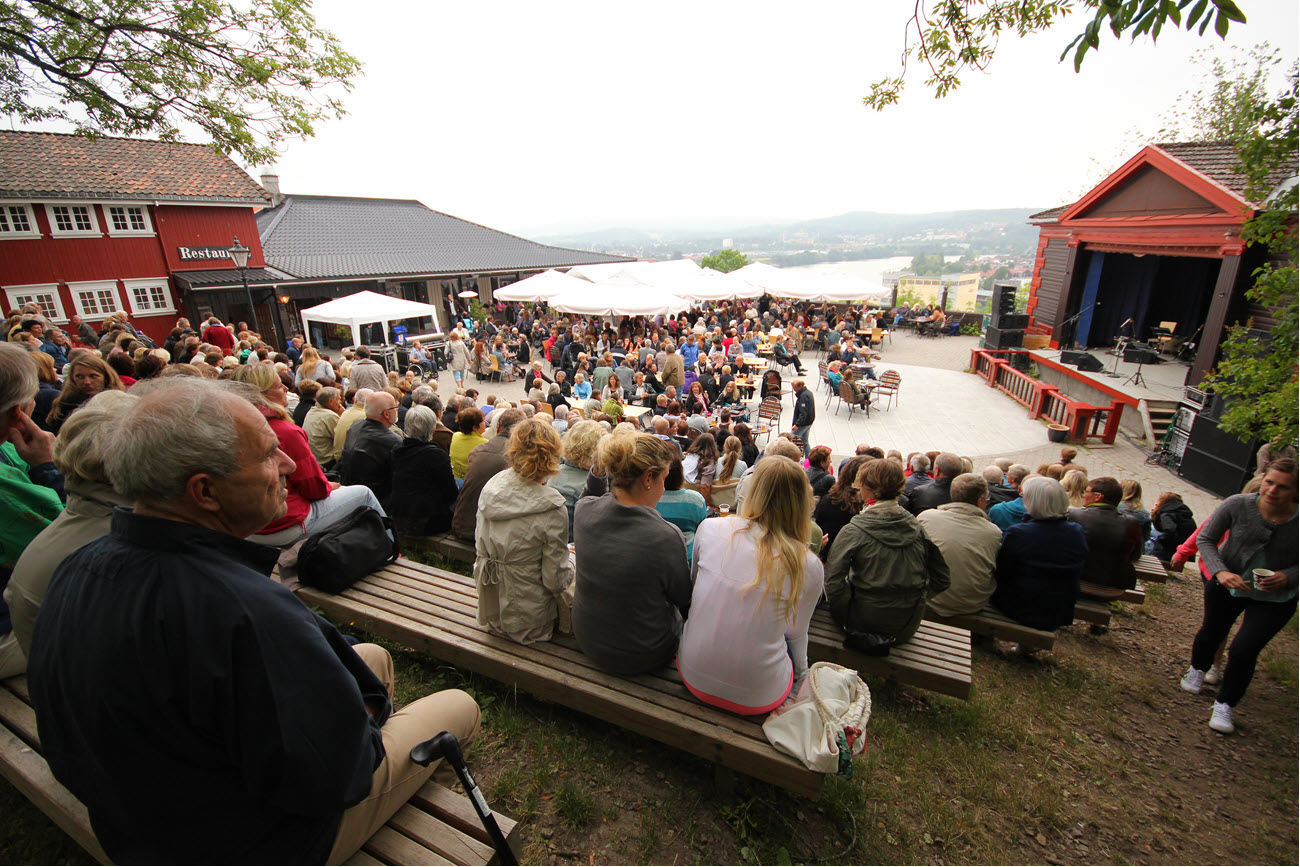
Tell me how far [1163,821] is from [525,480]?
3517 mm

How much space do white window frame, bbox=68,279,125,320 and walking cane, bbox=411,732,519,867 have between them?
20133 mm

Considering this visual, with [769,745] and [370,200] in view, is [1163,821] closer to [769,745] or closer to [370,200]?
[769,745]

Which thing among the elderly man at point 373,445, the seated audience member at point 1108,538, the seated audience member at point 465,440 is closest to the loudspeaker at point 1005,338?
the seated audience member at point 1108,538

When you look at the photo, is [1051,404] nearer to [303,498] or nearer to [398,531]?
[398,531]

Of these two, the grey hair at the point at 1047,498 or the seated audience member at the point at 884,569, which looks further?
the grey hair at the point at 1047,498

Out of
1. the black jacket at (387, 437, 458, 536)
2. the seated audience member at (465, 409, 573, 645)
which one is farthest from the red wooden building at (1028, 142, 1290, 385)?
the black jacket at (387, 437, 458, 536)

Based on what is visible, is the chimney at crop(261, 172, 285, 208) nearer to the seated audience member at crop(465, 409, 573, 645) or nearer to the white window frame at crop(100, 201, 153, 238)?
the white window frame at crop(100, 201, 153, 238)

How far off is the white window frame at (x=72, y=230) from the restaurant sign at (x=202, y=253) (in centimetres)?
184

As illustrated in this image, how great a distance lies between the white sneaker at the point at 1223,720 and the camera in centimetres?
337

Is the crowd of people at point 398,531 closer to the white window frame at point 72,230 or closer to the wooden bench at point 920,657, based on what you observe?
the wooden bench at point 920,657

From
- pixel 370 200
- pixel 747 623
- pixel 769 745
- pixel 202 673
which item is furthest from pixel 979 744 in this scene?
pixel 370 200

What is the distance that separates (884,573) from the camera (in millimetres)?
2910

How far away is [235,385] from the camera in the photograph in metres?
1.80

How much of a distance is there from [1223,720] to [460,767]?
4.54 m
